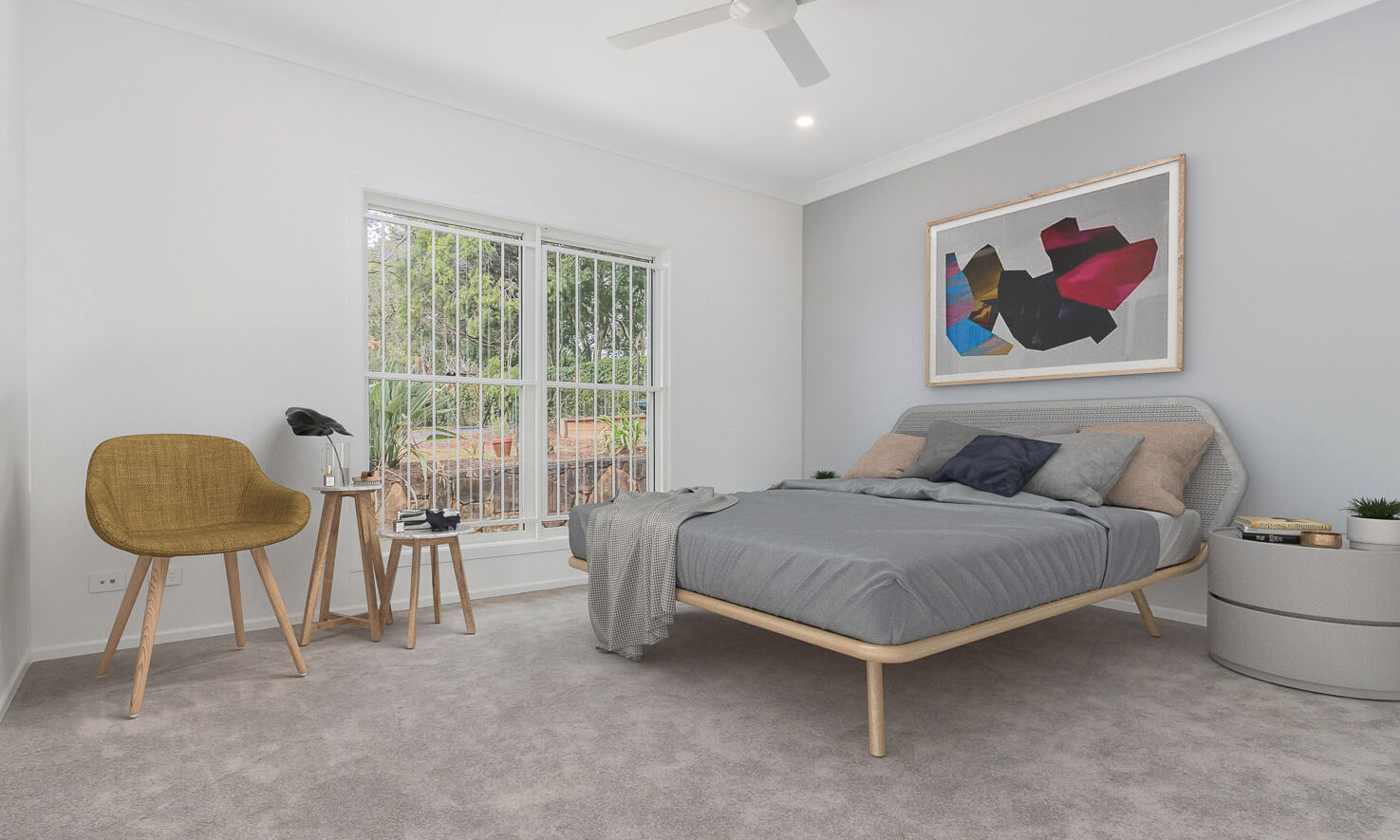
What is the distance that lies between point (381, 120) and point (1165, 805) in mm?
4261

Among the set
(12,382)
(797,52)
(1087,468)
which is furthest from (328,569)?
(1087,468)

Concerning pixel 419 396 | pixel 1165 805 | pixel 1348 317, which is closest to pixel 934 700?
pixel 1165 805

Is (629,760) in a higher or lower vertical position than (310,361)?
lower

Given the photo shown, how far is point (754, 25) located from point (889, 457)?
7.87 ft

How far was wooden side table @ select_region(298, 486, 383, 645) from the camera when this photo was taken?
10.4 feet

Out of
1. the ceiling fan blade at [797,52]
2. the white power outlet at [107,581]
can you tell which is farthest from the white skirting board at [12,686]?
the ceiling fan blade at [797,52]

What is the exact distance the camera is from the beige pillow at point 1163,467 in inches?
124

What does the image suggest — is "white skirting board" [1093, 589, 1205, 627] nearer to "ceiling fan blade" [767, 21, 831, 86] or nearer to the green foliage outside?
Answer: "ceiling fan blade" [767, 21, 831, 86]

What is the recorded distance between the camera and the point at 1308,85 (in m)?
3.21

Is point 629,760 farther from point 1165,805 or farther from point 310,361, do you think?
point 310,361

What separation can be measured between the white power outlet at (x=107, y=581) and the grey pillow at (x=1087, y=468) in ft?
13.2

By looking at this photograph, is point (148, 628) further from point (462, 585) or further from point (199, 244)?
point (199, 244)

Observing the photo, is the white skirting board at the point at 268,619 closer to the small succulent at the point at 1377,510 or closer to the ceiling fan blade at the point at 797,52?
the ceiling fan blade at the point at 797,52

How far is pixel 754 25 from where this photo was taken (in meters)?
2.90
